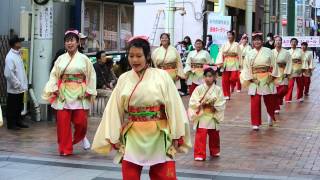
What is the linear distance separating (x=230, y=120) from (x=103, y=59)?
10.7 feet

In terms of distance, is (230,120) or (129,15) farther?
(129,15)

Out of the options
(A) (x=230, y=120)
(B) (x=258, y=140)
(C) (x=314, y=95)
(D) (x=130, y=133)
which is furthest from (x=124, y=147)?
(C) (x=314, y=95)

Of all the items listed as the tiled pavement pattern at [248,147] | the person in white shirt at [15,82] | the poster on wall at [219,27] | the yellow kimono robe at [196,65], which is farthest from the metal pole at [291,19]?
the person in white shirt at [15,82]

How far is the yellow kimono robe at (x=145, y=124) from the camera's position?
206 inches

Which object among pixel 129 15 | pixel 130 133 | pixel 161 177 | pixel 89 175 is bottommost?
pixel 89 175

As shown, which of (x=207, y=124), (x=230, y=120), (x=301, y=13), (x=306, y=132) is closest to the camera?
(x=207, y=124)

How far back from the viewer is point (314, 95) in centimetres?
1961

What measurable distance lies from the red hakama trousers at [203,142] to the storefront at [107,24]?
8353 mm

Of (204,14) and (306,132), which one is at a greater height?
(204,14)

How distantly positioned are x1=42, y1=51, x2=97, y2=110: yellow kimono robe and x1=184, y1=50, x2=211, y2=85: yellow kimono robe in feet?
19.7

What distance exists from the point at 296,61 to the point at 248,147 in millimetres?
8080

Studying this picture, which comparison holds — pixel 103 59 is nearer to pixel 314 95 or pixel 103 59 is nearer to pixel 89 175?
pixel 89 175

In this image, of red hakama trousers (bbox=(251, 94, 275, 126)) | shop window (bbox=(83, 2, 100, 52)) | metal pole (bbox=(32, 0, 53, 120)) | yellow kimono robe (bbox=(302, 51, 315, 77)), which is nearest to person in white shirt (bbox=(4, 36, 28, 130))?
metal pole (bbox=(32, 0, 53, 120))

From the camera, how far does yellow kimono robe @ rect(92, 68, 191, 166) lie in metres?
5.23
